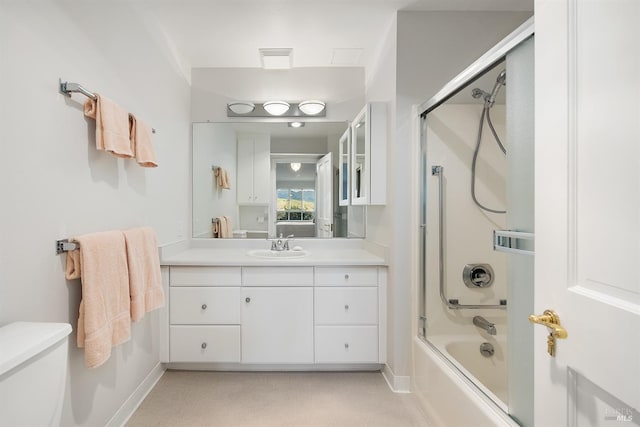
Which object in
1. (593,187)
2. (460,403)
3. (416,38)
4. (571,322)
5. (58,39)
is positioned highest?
(416,38)

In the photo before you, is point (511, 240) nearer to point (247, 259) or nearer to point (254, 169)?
point (247, 259)

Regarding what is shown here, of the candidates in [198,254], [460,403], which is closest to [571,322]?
[460,403]

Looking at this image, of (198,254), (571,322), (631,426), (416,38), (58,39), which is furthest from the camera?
(198,254)

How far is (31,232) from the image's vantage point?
1.08 meters

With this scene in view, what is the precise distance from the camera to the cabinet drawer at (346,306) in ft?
6.99

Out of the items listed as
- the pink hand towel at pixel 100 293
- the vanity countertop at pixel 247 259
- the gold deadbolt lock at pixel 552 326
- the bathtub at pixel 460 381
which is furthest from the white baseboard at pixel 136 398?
the gold deadbolt lock at pixel 552 326

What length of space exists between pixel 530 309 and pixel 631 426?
0.44 metres

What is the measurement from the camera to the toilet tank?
2.56ft

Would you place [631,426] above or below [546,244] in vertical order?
below

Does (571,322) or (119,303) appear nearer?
(571,322)

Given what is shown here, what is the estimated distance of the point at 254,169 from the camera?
272cm

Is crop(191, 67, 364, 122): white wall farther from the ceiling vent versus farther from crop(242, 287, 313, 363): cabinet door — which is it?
crop(242, 287, 313, 363): cabinet door

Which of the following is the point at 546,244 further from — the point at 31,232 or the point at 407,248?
the point at 31,232

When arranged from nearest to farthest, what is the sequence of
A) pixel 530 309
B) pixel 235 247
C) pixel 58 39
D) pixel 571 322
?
pixel 571 322
pixel 530 309
pixel 58 39
pixel 235 247
